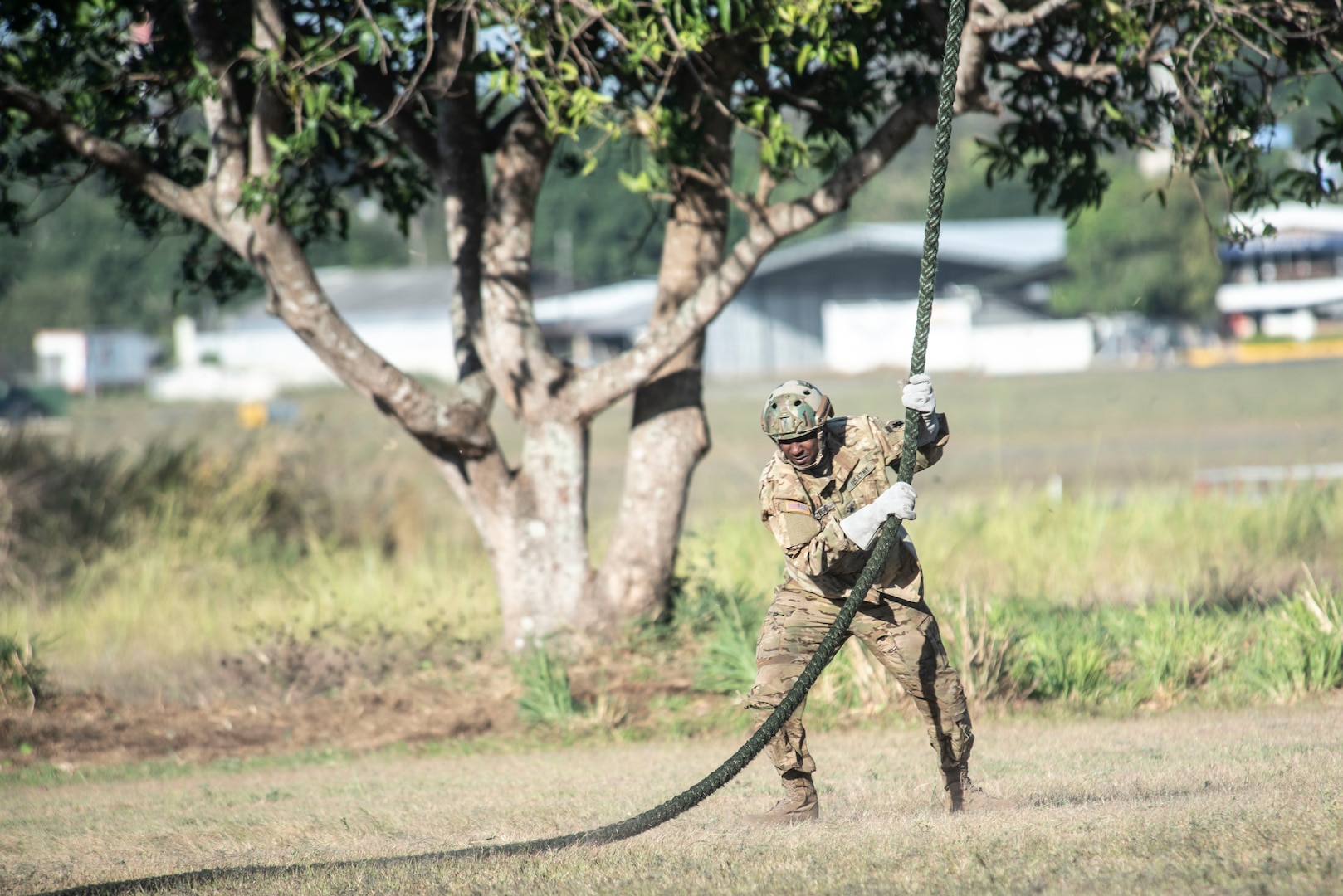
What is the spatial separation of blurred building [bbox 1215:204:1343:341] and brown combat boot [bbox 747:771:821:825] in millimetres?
60148

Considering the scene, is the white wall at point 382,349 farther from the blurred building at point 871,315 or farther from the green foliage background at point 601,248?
the blurred building at point 871,315

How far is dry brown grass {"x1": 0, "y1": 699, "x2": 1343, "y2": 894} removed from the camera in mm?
4457

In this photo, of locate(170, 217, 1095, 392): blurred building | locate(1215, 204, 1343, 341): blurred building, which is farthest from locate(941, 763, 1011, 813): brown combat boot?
locate(1215, 204, 1343, 341): blurred building

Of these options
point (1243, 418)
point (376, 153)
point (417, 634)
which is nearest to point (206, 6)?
point (376, 153)

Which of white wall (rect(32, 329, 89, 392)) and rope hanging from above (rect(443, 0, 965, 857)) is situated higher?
white wall (rect(32, 329, 89, 392))

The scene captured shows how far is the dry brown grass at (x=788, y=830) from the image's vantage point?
4.46 metres

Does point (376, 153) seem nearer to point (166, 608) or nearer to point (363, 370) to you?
point (363, 370)

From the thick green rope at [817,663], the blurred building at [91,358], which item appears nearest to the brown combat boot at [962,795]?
the thick green rope at [817,663]

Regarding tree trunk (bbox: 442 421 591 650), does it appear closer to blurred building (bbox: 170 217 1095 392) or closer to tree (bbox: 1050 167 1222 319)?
blurred building (bbox: 170 217 1095 392)

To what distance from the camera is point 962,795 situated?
5.82m

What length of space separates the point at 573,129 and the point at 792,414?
312cm

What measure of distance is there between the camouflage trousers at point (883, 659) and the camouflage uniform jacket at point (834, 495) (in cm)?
11

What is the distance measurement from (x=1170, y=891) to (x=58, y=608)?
389 inches

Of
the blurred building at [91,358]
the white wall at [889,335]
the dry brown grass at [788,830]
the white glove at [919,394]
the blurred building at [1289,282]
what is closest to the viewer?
the dry brown grass at [788,830]
